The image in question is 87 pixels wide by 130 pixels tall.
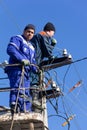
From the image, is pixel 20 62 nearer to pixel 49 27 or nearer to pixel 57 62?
pixel 49 27

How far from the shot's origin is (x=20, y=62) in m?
8.44

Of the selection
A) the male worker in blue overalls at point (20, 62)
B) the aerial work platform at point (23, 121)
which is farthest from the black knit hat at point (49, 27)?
the aerial work platform at point (23, 121)

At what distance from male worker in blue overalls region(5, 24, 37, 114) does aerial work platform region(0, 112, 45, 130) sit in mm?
223

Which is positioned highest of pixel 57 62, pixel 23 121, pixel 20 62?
pixel 57 62

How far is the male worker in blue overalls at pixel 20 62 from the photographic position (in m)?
8.12

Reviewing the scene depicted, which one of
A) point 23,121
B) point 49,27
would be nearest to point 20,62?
point 23,121

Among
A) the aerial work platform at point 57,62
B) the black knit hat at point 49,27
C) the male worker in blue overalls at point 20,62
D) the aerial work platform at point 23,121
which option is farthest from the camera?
the aerial work platform at point 57,62

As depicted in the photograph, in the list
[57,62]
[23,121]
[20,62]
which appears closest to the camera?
[23,121]

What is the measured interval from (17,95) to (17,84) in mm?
433

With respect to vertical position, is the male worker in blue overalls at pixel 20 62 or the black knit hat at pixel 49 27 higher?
the black knit hat at pixel 49 27

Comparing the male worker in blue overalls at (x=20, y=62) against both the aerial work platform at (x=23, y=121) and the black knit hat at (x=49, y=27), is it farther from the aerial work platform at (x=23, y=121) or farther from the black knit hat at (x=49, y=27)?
the black knit hat at (x=49, y=27)

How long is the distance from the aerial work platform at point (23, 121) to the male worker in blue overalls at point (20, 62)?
8.8 inches

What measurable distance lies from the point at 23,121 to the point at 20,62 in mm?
1373

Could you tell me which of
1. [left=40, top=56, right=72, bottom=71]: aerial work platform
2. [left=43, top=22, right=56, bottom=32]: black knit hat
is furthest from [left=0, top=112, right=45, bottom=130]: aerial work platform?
[left=43, top=22, right=56, bottom=32]: black knit hat
